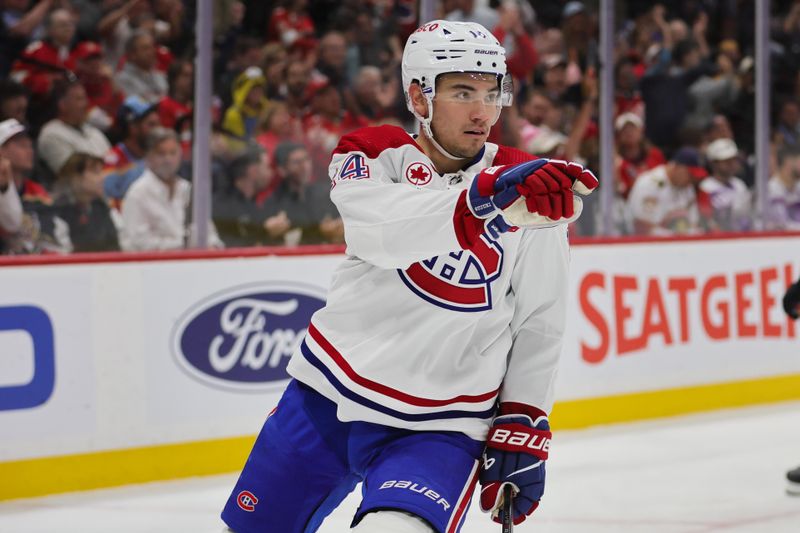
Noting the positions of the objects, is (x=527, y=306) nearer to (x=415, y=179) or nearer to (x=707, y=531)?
(x=415, y=179)

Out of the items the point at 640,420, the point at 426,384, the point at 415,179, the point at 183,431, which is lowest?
the point at 640,420

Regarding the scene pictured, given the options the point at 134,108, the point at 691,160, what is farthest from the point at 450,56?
the point at 691,160

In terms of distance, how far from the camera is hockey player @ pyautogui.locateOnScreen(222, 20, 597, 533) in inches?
77.8

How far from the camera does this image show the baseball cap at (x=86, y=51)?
430 centimetres

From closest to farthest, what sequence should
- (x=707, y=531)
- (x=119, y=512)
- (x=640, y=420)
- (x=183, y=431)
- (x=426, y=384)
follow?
1. (x=426, y=384)
2. (x=707, y=531)
3. (x=119, y=512)
4. (x=183, y=431)
5. (x=640, y=420)

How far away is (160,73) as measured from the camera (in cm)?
437

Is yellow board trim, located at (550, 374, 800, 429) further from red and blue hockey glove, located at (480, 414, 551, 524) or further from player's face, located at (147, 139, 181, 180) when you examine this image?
→ red and blue hockey glove, located at (480, 414, 551, 524)

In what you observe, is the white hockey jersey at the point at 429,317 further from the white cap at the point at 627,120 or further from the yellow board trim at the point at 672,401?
the white cap at the point at 627,120

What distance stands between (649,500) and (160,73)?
225 cm

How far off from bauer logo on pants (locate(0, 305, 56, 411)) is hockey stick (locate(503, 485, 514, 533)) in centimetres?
219

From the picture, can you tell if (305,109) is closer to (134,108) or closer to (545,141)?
(134,108)

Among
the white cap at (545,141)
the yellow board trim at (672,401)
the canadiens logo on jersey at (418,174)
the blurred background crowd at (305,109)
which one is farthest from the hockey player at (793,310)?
the canadiens logo on jersey at (418,174)

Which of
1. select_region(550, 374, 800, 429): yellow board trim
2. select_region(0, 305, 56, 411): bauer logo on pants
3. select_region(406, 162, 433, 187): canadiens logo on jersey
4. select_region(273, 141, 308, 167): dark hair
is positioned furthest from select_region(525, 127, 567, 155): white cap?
select_region(406, 162, 433, 187): canadiens logo on jersey

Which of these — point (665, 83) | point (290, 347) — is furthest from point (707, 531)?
point (665, 83)
